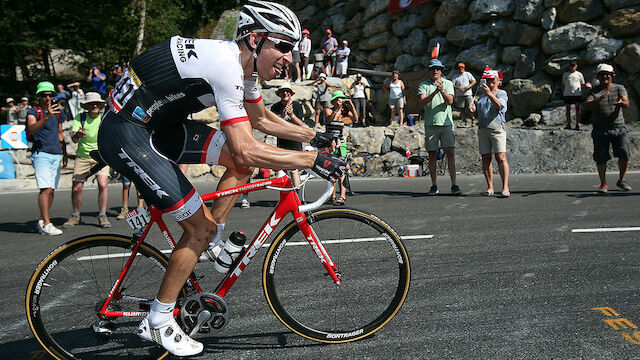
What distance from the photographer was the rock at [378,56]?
77.1 ft

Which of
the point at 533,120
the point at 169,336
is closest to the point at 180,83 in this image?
the point at 169,336

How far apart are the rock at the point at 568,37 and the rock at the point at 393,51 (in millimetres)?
6317

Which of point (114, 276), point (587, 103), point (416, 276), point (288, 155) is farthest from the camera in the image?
point (587, 103)

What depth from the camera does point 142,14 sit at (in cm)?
2347

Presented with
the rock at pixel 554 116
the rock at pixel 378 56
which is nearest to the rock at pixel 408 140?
the rock at pixel 554 116

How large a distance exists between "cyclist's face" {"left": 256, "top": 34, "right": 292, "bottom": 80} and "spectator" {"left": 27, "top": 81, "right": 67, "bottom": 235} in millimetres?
5727

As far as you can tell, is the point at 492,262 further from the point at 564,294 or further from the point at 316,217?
the point at 316,217

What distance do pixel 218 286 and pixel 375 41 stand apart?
21567 mm

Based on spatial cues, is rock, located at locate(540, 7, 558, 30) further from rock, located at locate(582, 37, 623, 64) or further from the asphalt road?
the asphalt road

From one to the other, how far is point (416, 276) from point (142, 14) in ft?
73.2

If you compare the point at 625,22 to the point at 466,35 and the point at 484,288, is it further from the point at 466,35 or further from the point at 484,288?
the point at 484,288

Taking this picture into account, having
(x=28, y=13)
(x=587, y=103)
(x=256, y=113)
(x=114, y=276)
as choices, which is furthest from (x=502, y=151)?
(x=28, y=13)

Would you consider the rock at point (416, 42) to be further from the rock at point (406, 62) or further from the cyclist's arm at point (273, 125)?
the cyclist's arm at point (273, 125)

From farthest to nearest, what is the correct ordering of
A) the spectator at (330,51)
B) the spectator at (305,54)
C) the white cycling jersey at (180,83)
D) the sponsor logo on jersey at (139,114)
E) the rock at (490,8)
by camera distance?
the spectator at (330,51)
the spectator at (305,54)
the rock at (490,8)
the sponsor logo on jersey at (139,114)
the white cycling jersey at (180,83)
